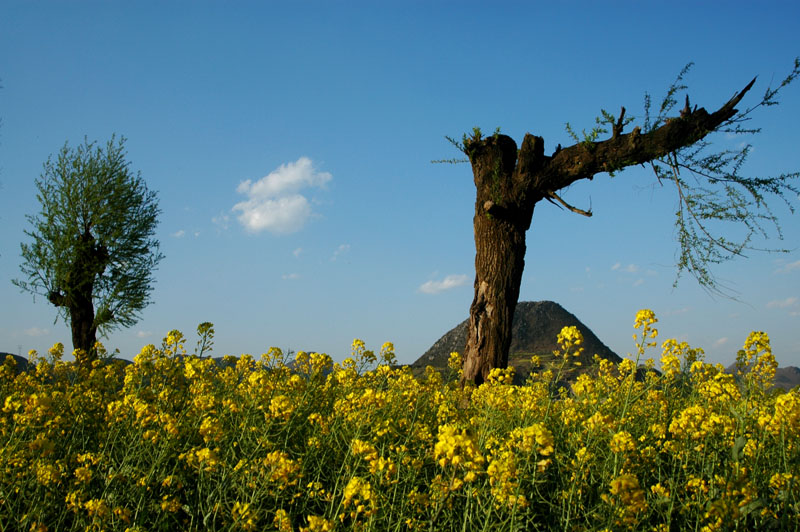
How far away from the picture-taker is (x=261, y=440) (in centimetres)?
354

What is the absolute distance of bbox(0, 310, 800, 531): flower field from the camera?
2867 millimetres

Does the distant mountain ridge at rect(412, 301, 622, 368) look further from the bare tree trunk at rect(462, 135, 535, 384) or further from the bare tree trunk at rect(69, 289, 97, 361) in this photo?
the bare tree trunk at rect(69, 289, 97, 361)

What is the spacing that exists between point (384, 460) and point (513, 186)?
8753mm

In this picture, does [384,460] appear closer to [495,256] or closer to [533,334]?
[495,256]

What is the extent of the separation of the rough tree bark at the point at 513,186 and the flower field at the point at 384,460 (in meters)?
4.70

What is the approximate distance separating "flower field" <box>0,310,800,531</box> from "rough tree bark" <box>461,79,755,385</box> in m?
4.70

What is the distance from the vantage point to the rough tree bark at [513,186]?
33.7 ft

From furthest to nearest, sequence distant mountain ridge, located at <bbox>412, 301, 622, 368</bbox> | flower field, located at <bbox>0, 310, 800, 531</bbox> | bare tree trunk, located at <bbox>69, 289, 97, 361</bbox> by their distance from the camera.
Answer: distant mountain ridge, located at <bbox>412, 301, 622, 368</bbox> < bare tree trunk, located at <bbox>69, 289, 97, 361</bbox> < flower field, located at <bbox>0, 310, 800, 531</bbox>

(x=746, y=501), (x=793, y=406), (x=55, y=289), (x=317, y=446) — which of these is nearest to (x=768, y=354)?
(x=793, y=406)

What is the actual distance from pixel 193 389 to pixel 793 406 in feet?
15.3

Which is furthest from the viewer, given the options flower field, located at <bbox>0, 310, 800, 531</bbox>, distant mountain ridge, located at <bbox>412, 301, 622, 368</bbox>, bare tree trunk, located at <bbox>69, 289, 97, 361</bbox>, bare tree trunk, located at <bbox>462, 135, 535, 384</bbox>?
distant mountain ridge, located at <bbox>412, 301, 622, 368</bbox>

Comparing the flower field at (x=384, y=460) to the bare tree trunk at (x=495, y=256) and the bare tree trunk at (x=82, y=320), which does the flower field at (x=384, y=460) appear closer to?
the bare tree trunk at (x=495, y=256)

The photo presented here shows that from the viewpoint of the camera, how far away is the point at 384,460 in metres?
2.90

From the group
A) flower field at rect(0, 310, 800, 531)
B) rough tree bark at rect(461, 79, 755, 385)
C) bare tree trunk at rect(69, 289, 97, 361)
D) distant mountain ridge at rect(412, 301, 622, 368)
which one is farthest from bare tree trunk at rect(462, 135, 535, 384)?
bare tree trunk at rect(69, 289, 97, 361)
